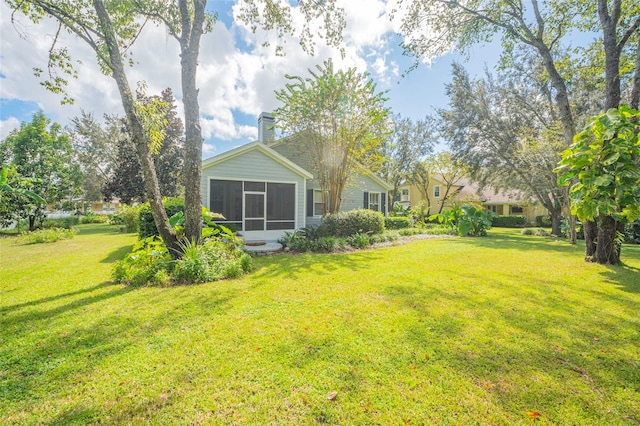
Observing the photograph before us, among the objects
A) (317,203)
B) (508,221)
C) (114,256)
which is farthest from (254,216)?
(508,221)

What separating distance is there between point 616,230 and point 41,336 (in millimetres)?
12408

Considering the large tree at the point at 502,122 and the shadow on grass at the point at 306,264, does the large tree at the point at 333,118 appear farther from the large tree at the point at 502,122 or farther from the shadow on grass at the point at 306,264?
the large tree at the point at 502,122

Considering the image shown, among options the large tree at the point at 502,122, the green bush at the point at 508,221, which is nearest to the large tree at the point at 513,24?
the large tree at the point at 502,122

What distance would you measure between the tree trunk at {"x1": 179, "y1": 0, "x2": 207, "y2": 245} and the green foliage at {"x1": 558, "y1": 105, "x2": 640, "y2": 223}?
29.3ft

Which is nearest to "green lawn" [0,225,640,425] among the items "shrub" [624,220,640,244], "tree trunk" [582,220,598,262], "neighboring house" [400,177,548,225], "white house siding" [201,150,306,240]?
"tree trunk" [582,220,598,262]

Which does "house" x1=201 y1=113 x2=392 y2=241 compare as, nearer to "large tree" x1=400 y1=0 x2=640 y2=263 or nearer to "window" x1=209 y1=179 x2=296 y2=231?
"window" x1=209 y1=179 x2=296 y2=231

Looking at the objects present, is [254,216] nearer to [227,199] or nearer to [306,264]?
[227,199]

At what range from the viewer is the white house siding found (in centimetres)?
1067

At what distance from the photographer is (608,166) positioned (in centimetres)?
574

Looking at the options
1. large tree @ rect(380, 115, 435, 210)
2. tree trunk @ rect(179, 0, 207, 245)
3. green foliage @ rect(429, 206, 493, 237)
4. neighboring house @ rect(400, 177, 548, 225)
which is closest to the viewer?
tree trunk @ rect(179, 0, 207, 245)

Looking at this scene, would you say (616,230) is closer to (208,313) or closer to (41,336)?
(208,313)

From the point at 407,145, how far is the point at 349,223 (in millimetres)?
18550

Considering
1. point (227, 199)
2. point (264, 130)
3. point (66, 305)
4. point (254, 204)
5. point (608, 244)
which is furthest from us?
point (264, 130)

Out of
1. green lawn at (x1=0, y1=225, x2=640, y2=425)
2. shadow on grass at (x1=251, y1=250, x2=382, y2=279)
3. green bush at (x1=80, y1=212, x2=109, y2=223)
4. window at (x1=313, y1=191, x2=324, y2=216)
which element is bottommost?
green lawn at (x1=0, y1=225, x2=640, y2=425)
